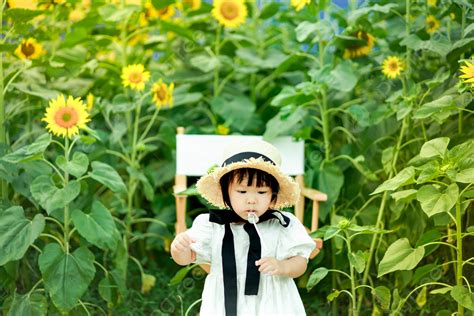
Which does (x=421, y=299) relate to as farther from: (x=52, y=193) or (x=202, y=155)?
(x=52, y=193)

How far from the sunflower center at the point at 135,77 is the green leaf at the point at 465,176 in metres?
1.26

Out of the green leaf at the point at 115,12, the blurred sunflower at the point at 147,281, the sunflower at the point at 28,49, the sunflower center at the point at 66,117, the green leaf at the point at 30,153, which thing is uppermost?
the green leaf at the point at 115,12

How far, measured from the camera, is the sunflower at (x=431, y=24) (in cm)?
306

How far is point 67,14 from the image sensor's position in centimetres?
345

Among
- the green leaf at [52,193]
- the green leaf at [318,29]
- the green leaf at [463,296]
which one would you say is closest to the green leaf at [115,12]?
the green leaf at [318,29]

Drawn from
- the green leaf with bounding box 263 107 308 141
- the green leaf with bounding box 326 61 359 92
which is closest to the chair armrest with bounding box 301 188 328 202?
the green leaf with bounding box 263 107 308 141

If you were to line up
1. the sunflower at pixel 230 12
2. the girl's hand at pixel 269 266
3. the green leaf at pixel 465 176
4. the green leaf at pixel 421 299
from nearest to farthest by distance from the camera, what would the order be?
1. the girl's hand at pixel 269 266
2. the green leaf at pixel 465 176
3. the green leaf at pixel 421 299
4. the sunflower at pixel 230 12

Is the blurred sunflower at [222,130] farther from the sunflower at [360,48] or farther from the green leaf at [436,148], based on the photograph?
the green leaf at [436,148]

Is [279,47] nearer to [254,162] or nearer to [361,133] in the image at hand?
[361,133]

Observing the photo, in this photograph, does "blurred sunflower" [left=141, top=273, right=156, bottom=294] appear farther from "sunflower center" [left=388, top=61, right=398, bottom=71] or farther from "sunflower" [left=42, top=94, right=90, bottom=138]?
"sunflower center" [left=388, top=61, right=398, bottom=71]

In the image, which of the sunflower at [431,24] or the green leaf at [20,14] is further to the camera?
the sunflower at [431,24]

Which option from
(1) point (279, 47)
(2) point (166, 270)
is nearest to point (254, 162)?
(2) point (166, 270)

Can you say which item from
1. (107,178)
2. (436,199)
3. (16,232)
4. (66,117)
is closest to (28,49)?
(66,117)

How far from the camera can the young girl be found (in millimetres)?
2061
